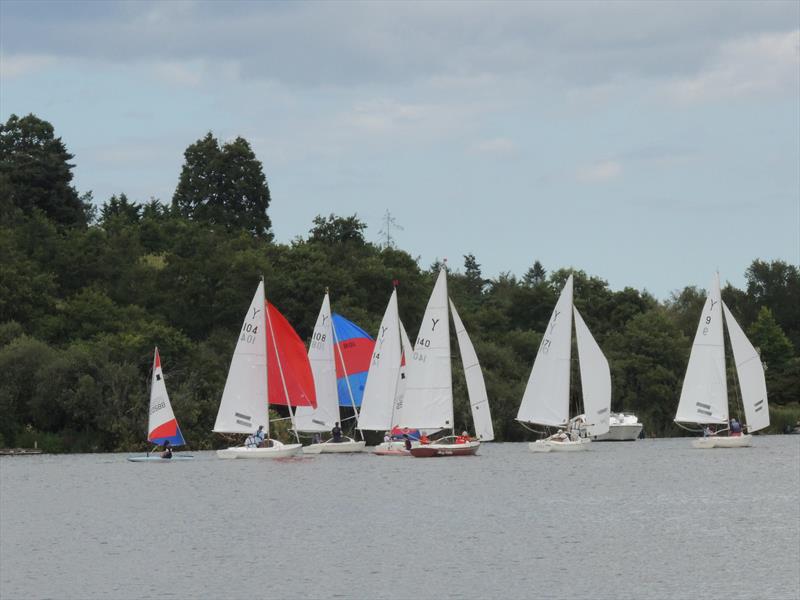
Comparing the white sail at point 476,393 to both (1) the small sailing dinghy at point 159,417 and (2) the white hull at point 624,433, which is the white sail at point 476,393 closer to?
(1) the small sailing dinghy at point 159,417

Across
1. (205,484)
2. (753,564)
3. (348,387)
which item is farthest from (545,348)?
(753,564)

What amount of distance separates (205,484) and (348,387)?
26.5 meters

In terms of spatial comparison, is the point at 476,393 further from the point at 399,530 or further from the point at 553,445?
the point at 399,530

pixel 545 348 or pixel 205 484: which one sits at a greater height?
pixel 545 348

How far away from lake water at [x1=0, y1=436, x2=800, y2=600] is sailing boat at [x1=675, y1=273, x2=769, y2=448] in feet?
18.2

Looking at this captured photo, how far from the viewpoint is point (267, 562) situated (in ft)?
157

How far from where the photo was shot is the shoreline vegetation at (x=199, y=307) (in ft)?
318

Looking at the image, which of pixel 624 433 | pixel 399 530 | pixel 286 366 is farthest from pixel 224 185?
pixel 399 530

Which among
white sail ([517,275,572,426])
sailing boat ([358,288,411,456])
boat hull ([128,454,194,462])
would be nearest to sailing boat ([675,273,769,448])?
white sail ([517,275,572,426])

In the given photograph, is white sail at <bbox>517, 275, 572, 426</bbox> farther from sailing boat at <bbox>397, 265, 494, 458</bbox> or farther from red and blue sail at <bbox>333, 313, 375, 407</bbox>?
red and blue sail at <bbox>333, 313, 375, 407</bbox>

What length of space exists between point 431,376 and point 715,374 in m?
19.1

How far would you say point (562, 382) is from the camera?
8775cm

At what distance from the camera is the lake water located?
43.7m

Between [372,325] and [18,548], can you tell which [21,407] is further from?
[18,548]
